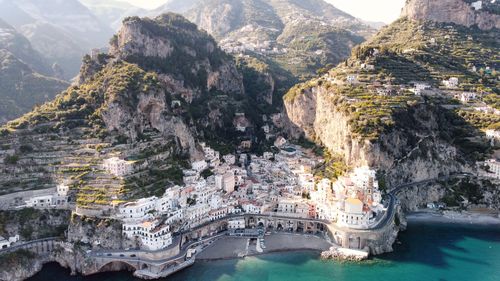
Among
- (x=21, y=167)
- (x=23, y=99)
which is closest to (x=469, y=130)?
(x=21, y=167)

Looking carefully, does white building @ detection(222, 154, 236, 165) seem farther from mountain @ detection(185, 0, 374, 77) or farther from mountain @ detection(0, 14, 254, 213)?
mountain @ detection(185, 0, 374, 77)

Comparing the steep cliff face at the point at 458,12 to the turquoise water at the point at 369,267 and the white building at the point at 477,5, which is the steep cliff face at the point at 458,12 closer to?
the white building at the point at 477,5

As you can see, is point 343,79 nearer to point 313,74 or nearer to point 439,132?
point 439,132

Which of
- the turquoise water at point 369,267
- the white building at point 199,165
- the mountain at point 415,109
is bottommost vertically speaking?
the turquoise water at point 369,267

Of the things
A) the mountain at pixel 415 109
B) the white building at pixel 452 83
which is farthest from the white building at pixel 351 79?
the white building at pixel 452 83

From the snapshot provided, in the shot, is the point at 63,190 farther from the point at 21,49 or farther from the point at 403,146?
the point at 21,49

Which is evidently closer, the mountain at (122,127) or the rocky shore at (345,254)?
the rocky shore at (345,254)

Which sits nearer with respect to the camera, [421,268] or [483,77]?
[421,268]
